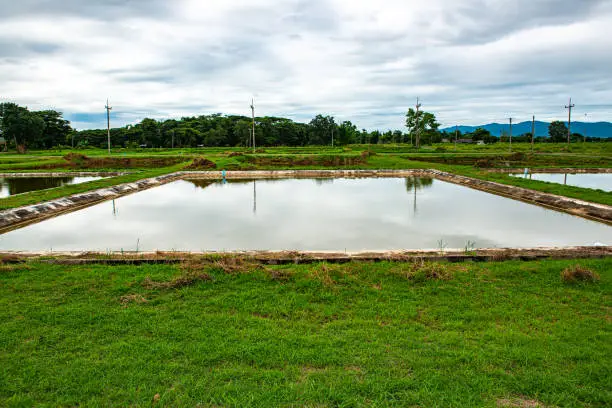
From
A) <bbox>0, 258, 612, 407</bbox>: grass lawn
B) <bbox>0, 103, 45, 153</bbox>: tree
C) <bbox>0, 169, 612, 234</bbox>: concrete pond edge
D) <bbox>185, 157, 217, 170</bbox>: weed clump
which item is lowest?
<bbox>0, 258, 612, 407</bbox>: grass lawn

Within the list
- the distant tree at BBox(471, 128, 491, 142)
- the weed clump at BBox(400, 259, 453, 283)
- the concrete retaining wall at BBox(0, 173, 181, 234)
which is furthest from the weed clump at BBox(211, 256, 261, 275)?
the distant tree at BBox(471, 128, 491, 142)

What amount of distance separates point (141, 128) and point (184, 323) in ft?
180

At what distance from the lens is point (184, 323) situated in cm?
375

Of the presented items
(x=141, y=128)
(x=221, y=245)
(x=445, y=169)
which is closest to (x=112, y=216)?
(x=221, y=245)

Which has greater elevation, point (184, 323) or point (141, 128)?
point (141, 128)

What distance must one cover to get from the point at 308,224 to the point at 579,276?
17.7ft

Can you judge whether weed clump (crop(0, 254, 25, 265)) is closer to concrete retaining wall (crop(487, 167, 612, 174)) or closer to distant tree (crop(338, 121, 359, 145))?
concrete retaining wall (crop(487, 167, 612, 174))

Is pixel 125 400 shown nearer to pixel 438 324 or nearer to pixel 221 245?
pixel 438 324

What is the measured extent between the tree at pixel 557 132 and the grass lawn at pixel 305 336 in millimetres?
61327

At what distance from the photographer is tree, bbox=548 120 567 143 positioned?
56.5 m

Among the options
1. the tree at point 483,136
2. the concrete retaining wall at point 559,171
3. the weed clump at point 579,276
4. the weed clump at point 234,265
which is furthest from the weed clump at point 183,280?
the tree at point 483,136

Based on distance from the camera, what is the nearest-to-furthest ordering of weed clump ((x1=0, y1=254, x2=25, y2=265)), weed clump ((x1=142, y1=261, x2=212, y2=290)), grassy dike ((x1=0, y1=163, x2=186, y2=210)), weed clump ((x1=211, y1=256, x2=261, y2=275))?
weed clump ((x1=142, y1=261, x2=212, y2=290))
weed clump ((x1=211, y1=256, x2=261, y2=275))
weed clump ((x1=0, y1=254, x2=25, y2=265))
grassy dike ((x1=0, y1=163, x2=186, y2=210))

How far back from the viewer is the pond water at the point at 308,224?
7.48 metres

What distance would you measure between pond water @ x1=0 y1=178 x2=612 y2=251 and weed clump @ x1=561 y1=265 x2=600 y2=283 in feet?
7.82
